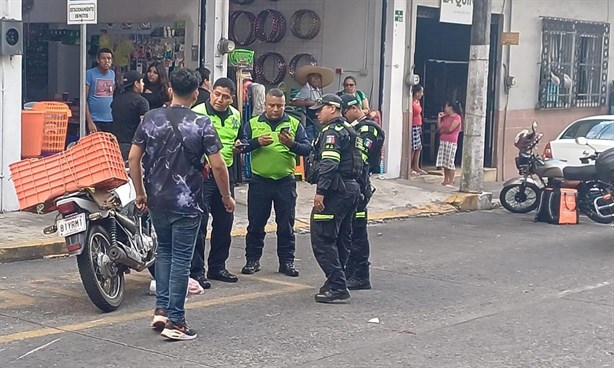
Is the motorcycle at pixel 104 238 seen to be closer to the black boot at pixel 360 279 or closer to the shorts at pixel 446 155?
the black boot at pixel 360 279

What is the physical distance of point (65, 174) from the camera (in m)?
8.15

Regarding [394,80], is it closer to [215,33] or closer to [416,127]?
[416,127]

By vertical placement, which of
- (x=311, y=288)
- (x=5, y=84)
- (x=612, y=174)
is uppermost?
(x=5, y=84)

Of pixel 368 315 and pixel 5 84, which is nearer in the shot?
pixel 368 315

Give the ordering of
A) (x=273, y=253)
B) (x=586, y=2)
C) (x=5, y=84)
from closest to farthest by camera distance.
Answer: (x=273, y=253)
(x=5, y=84)
(x=586, y=2)

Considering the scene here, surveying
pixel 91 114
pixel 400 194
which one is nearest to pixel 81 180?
pixel 91 114

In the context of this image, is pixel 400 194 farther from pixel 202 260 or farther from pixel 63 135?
pixel 202 260

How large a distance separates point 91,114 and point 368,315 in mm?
6365

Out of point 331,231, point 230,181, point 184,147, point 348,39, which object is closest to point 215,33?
point 348,39

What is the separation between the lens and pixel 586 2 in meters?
22.5

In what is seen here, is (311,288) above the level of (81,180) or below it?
below

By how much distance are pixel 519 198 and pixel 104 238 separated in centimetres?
935

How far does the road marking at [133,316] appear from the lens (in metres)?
7.30

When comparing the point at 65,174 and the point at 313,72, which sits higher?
the point at 313,72
